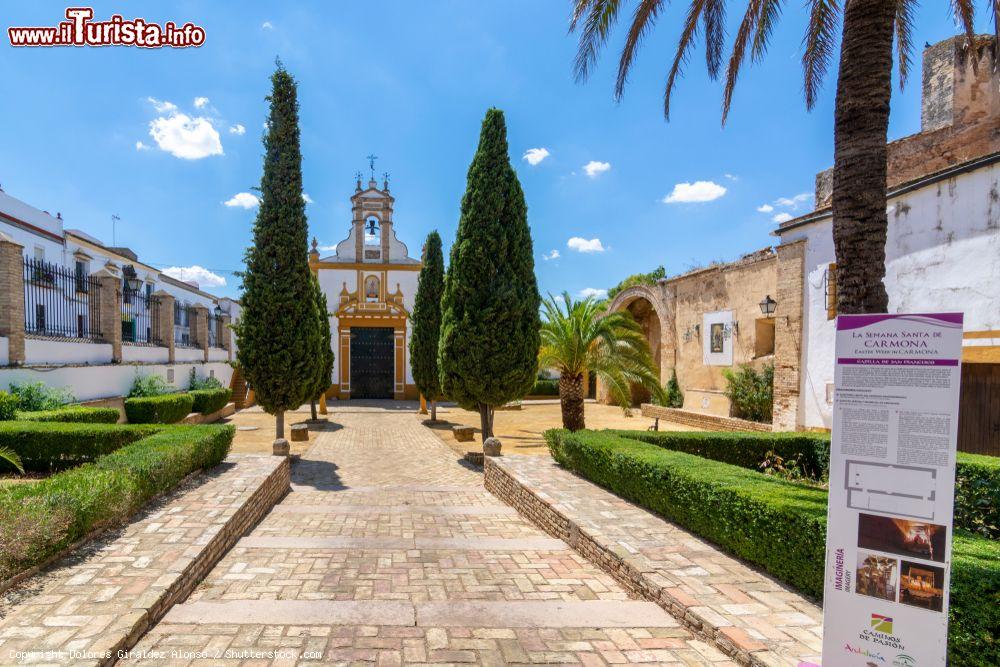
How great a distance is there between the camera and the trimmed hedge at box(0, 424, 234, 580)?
4027mm

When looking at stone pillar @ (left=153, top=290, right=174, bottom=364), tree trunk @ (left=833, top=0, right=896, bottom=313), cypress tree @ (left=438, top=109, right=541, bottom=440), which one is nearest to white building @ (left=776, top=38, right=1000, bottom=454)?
tree trunk @ (left=833, top=0, right=896, bottom=313)

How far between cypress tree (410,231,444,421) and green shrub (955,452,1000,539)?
50.4ft

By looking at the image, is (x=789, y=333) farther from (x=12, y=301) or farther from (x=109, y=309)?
(x=109, y=309)

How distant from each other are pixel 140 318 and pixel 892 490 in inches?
762

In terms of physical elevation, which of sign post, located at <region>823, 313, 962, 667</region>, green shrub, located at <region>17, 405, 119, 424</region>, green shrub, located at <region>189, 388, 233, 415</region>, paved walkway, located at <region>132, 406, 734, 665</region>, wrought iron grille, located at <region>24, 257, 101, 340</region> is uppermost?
wrought iron grille, located at <region>24, 257, 101, 340</region>

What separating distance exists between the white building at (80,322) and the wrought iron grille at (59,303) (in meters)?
0.02

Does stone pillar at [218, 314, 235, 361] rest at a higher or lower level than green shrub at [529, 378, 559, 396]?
higher

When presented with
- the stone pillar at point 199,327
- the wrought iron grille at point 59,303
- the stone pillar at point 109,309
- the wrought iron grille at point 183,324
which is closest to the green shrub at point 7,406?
the wrought iron grille at point 59,303

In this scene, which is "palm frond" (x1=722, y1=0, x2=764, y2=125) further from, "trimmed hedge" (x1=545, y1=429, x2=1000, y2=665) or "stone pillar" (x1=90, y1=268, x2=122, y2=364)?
"stone pillar" (x1=90, y1=268, x2=122, y2=364)

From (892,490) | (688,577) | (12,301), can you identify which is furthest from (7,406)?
(892,490)

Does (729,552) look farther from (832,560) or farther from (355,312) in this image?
(355,312)

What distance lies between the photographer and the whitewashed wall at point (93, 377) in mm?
10297

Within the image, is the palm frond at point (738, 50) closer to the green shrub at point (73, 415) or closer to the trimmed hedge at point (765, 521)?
the trimmed hedge at point (765, 521)

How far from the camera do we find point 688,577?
4.38m
